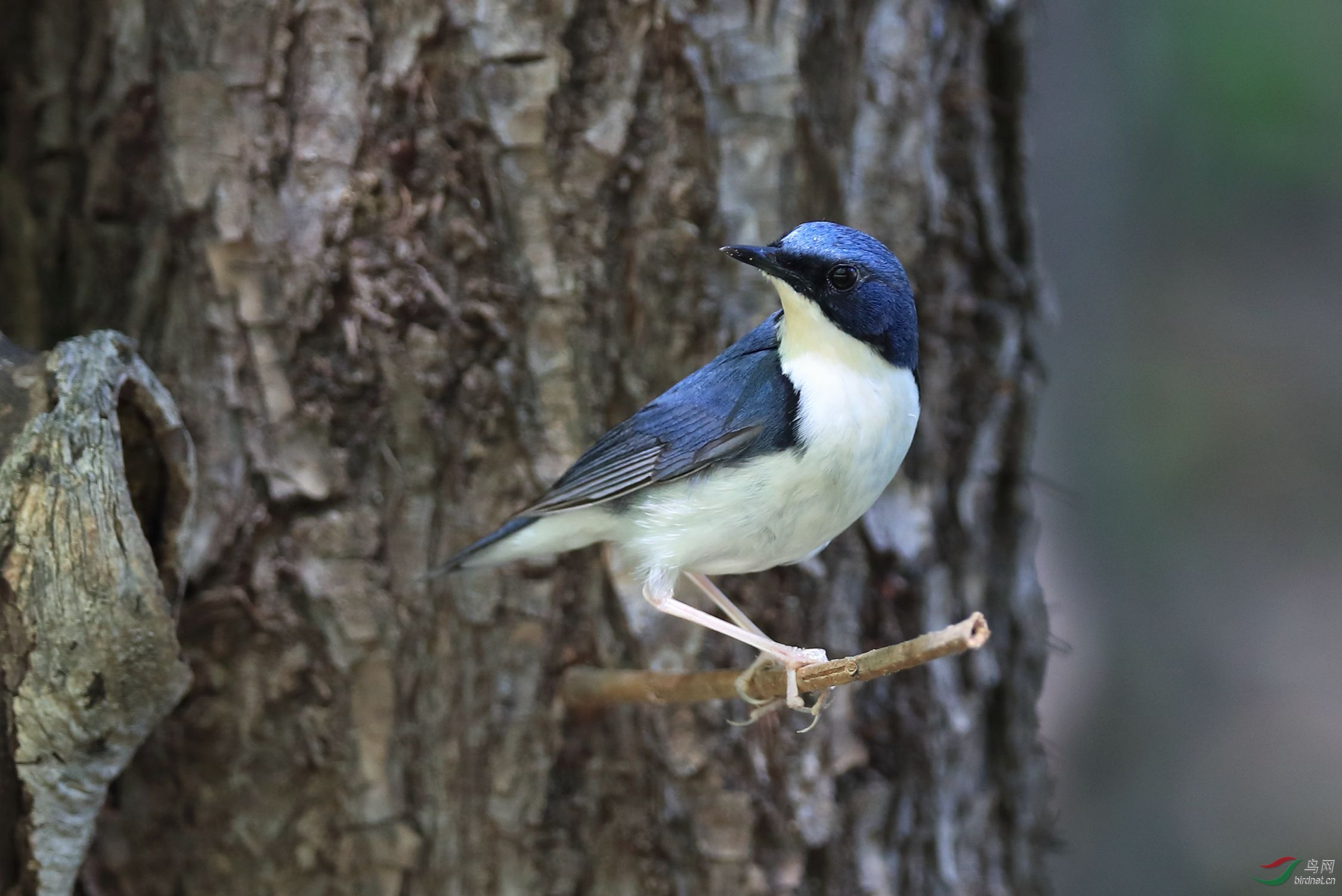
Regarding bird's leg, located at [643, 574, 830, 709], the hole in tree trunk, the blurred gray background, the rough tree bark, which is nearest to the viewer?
bird's leg, located at [643, 574, 830, 709]

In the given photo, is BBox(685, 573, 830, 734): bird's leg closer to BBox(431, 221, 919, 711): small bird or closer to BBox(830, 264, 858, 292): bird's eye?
BBox(431, 221, 919, 711): small bird

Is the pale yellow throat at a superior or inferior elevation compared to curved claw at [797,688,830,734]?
superior

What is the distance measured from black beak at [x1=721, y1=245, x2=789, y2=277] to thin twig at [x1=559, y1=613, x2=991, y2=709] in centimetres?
77

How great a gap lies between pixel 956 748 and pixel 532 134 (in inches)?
86.4

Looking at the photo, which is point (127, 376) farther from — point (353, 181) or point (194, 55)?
point (194, 55)

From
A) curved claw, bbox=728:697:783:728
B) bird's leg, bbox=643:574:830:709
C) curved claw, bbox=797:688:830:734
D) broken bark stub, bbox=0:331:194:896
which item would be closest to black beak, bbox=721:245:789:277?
bird's leg, bbox=643:574:830:709

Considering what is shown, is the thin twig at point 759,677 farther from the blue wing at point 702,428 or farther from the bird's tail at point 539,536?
the blue wing at point 702,428

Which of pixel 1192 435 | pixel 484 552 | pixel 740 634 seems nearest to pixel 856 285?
pixel 740 634

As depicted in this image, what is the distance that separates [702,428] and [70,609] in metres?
1.41

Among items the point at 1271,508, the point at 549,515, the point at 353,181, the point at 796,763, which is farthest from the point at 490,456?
the point at 1271,508

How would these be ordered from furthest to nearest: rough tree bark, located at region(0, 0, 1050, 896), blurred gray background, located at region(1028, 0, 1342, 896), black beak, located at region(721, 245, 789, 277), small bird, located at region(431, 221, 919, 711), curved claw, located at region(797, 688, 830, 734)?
blurred gray background, located at region(1028, 0, 1342, 896) → rough tree bark, located at region(0, 0, 1050, 896) → curved claw, located at region(797, 688, 830, 734) → small bird, located at region(431, 221, 919, 711) → black beak, located at region(721, 245, 789, 277)

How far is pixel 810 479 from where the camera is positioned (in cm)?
237

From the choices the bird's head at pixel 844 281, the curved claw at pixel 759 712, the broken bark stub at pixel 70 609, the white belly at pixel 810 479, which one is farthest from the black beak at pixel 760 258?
the broken bark stub at pixel 70 609

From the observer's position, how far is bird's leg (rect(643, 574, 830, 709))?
2.48 m
